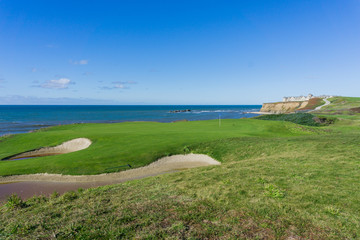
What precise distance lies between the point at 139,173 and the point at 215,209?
42.8 feet

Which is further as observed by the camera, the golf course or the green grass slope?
the green grass slope

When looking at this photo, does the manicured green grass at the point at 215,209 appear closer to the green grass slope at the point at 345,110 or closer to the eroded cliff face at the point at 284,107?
the green grass slope at the point at 345,110

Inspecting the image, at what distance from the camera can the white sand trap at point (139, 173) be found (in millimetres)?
17922

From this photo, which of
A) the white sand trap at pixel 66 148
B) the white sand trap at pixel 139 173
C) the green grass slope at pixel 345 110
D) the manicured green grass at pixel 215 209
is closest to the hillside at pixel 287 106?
the green grass slope at pixel 345 110

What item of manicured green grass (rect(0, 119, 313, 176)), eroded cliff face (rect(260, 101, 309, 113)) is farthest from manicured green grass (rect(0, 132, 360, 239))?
eroded cliff face (rect(260, 101, 309, 113))

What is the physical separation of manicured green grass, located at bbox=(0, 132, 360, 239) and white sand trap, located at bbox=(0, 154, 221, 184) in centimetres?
714

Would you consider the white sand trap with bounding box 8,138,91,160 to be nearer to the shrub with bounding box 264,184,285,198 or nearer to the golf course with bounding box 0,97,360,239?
the golf course with bounding box 0,97,360,239

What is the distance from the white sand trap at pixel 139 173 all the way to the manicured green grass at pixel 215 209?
7.14 m

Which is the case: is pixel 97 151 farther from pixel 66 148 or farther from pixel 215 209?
pixel 215 209

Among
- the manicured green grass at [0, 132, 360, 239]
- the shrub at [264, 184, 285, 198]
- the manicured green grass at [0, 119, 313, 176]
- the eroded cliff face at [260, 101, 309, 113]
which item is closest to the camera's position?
the manicured green grass at [0, 132, 360, 239]

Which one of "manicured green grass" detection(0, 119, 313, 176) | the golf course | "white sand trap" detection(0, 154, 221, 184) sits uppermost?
→ the golf course

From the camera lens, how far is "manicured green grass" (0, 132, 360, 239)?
6477 mm

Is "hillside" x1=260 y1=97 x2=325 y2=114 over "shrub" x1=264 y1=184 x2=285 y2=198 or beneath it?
over

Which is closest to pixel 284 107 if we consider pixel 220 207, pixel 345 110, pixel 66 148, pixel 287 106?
pixel 287 106
